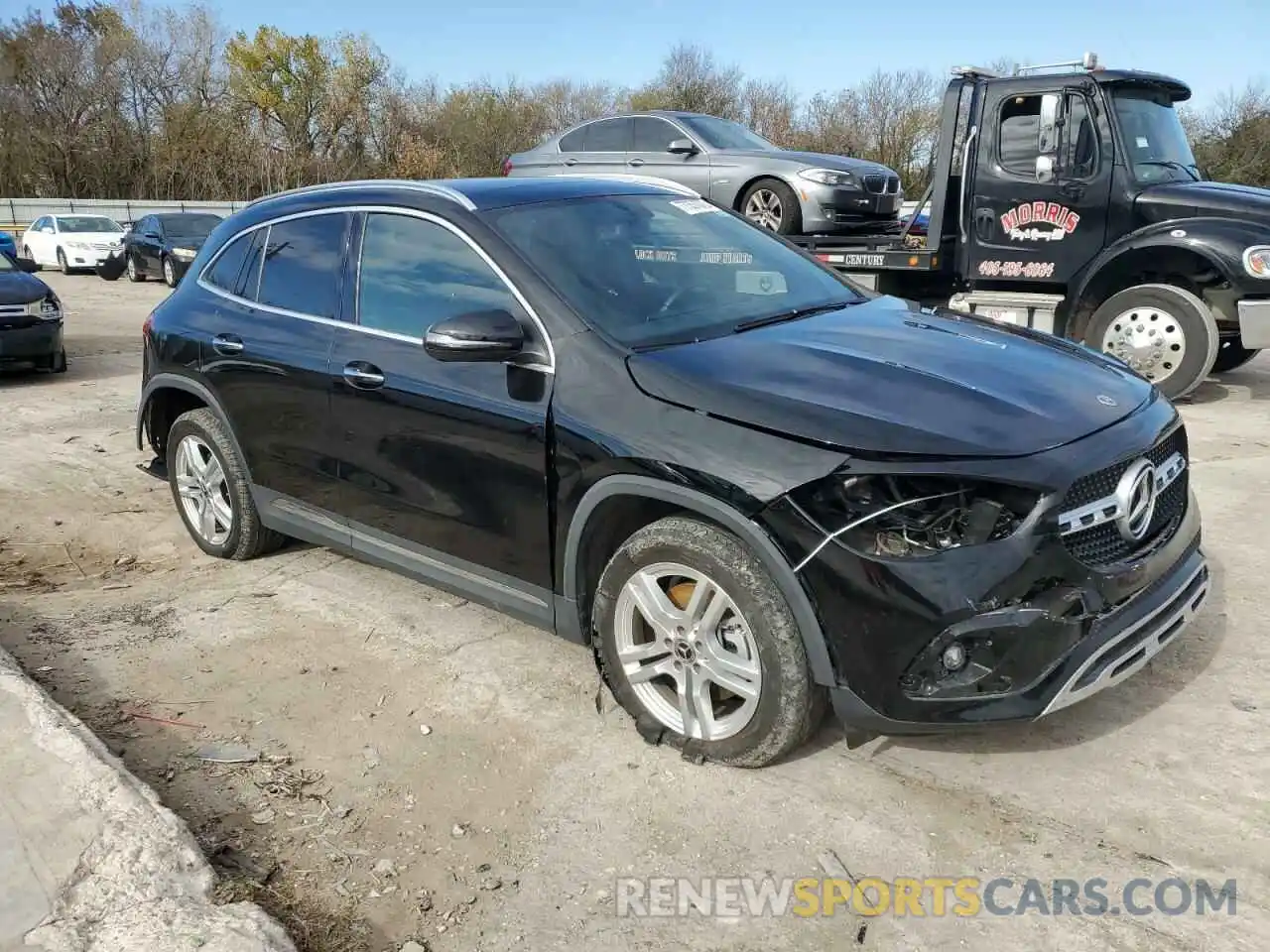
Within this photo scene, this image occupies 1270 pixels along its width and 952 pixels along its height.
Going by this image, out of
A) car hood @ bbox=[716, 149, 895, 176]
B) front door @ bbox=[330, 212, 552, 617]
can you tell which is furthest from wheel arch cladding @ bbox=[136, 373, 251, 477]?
car hood @ bbox=[716, 149, 895, 176]

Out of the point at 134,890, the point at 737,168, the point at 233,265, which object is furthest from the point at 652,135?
the point at 134,890

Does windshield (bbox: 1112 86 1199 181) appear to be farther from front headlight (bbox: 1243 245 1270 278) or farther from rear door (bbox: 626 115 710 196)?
rear door (bbox: 626 115 710 196)

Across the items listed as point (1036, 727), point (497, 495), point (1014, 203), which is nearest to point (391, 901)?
point (497, 495)

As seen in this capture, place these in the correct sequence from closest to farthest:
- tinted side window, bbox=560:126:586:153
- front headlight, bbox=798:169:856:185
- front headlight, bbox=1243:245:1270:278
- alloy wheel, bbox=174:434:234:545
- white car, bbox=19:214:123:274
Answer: alloy wheel, bbox=174:434:234:545 < front headlight, bbox=1243:245:1270:278 < front headlight, bbox=798:169:856:185 < tinted side window, bbox=560:126:586:153 < white car, bbox=19:214:123:274

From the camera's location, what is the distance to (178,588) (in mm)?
4902

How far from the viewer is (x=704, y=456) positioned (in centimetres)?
301

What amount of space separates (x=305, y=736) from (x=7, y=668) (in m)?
1.22

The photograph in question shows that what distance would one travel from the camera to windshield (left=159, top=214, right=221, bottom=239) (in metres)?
21.5

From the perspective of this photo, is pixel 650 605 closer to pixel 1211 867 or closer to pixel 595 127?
pixel 1211 867

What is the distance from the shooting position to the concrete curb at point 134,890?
8.11 feet

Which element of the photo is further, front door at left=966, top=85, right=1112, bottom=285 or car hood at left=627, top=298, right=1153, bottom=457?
front door at left=966, top=85, right=1112, bottom=285

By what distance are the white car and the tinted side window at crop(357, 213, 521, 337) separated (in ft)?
73.1

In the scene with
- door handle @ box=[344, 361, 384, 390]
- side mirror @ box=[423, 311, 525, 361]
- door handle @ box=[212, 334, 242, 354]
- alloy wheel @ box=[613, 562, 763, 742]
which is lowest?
alloy wheel @ box=[613, 562, 763, 742]

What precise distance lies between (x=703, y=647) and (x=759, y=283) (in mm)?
1637
